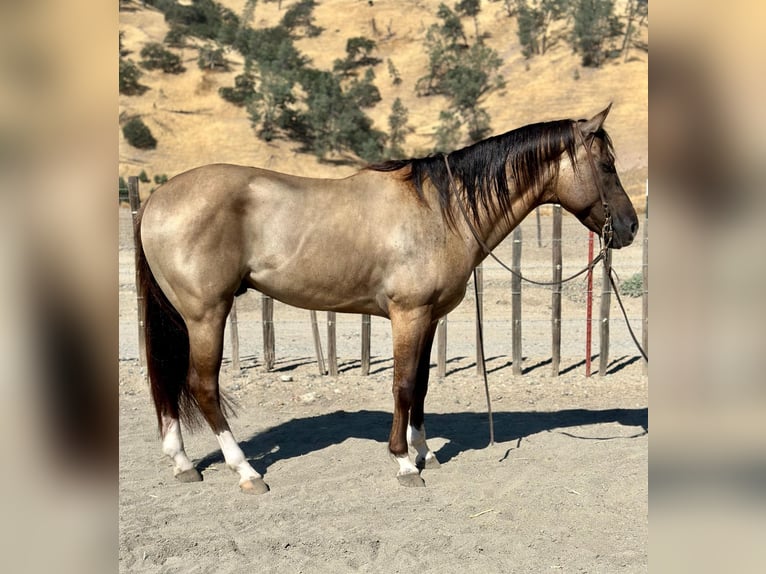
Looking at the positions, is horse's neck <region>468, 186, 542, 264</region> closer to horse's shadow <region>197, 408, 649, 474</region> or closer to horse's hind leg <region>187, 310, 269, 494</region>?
horse's shadow <region>197, 408, 649, 474</region>

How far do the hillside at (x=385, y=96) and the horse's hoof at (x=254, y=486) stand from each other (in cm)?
1971

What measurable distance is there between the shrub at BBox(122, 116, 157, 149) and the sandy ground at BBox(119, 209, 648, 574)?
74.0ft

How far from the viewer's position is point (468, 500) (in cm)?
455

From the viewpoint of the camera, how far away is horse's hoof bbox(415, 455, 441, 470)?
5246 mm

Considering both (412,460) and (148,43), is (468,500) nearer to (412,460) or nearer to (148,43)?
(412,460)

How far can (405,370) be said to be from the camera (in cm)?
490

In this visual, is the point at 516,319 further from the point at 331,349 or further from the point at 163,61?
the point at 163,61

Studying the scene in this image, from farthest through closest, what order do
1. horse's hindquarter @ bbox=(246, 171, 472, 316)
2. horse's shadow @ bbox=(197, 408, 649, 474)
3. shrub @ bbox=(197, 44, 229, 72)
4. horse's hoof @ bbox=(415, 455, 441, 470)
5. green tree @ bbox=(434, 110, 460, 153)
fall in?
shrub @ bbox=(197, 44, 229, 72) < green tree @ bbox=(434, 110, 460, 153) < horse's shadow @ bbox=(197, 408, 649, 474) < horse's hoof @ bbox=(415, 455, 441, 470) < horse's hindquarter @ bbox=(246, 171, 472, 316)

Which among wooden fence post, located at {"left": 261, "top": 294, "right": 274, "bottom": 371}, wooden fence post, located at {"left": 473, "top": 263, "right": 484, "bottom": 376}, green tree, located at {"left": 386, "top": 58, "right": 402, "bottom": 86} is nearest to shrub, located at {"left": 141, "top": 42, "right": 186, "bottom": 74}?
green tree, located at {"left": 386, "top": 58, "right": 402, "bottom": 86}

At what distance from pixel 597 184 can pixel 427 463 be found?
2243 millimetres

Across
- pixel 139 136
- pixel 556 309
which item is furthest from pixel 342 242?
pixel 139 136

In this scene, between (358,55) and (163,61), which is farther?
(358,55)

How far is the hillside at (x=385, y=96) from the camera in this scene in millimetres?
28391
